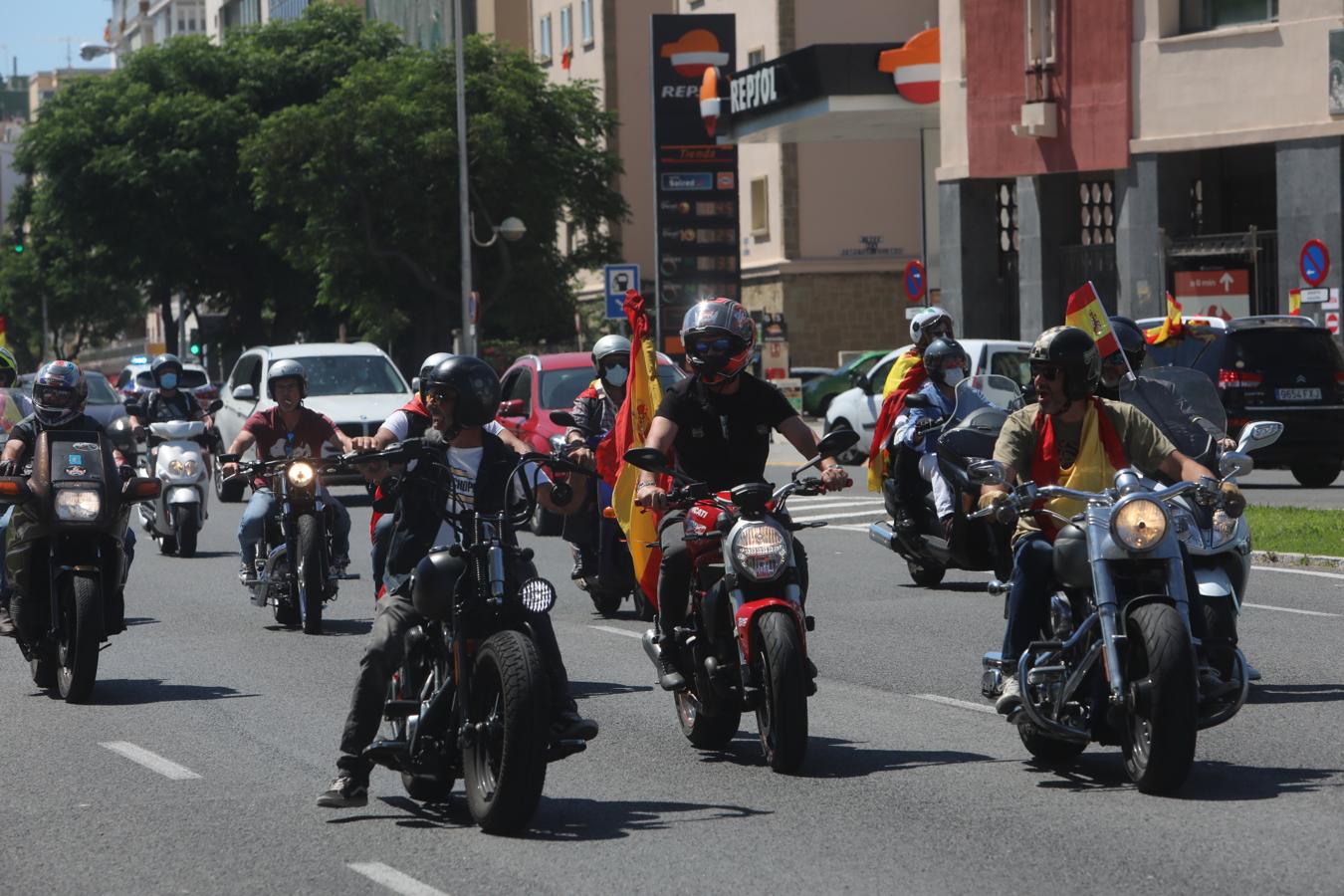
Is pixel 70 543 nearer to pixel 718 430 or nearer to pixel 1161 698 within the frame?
pixel 718 430

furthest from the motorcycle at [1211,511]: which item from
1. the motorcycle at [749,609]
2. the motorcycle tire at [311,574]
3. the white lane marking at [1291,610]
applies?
the motorcycle tire at [311,574]

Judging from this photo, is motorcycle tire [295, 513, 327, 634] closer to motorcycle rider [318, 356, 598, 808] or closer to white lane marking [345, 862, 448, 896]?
motorcycle rider [318, 356, 598, 808]

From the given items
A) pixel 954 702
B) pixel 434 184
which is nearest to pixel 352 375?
pixel 954 702

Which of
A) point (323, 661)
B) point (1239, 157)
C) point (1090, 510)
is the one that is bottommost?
point (323, 661)

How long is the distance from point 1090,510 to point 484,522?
2011 mm

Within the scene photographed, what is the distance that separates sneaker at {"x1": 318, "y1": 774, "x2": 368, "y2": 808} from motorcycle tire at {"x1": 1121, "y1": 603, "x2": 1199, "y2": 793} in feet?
8.34

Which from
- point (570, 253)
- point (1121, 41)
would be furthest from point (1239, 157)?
point (570, 253)

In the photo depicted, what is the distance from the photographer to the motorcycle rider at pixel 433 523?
7.61 metres

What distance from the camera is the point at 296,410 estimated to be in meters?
14.6

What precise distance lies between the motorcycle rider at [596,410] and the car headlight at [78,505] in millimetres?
3674

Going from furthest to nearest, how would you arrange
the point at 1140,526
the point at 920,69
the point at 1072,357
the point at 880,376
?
the point at 920,69, the point at 880,376, the point at 1072,357, the point at 1140,526

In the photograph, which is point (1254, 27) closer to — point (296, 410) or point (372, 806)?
point (296, 410)

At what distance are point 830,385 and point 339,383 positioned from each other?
16.9 m

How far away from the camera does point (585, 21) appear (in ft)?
238
